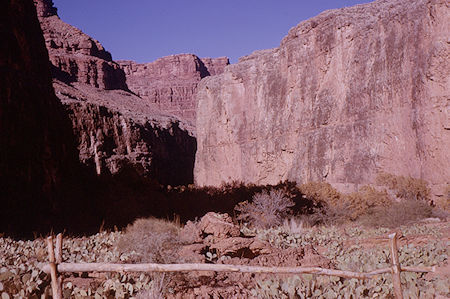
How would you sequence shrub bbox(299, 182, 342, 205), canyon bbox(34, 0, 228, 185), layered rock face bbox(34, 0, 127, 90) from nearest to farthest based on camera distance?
shrub bbox(299, 182, 342, 205)
canyon bbox(34, 0, 228, 185)
layered rock face bbox(34, 0, 127, 90)

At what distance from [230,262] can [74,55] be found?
73762 mm

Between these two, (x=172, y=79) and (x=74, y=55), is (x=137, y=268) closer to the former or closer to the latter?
(x=74, y=55)

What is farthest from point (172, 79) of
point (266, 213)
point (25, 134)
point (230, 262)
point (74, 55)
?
point (230, 262)

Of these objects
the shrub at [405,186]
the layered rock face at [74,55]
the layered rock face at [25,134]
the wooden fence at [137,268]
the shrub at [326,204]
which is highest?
the layered rock face at [74,55]

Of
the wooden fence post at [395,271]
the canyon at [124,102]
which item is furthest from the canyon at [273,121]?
the wooden fence post at [395,271]

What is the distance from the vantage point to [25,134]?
1228 centimetres

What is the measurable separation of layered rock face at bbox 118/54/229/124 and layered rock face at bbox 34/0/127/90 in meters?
15.1

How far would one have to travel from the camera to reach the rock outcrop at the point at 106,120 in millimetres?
33406

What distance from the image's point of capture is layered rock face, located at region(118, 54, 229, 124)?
302 ft

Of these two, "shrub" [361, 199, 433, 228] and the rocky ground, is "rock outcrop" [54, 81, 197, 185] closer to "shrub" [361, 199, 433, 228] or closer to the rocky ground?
"shrub" [361, 199, 433, 228]

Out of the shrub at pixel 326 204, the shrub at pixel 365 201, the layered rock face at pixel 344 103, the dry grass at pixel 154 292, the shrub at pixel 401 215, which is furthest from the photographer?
the shrub at pixel 365 201

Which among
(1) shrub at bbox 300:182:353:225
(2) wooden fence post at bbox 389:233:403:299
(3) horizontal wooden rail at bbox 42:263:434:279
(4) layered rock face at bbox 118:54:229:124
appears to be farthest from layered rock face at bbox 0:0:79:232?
(4) layered rock face at bbox 118:54:229:124

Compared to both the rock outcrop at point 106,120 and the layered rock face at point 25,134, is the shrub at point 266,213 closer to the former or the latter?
the layered rock face at point 25,134

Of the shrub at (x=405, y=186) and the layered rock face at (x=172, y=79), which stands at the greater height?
the layered rock face at (x=172, y=79)
